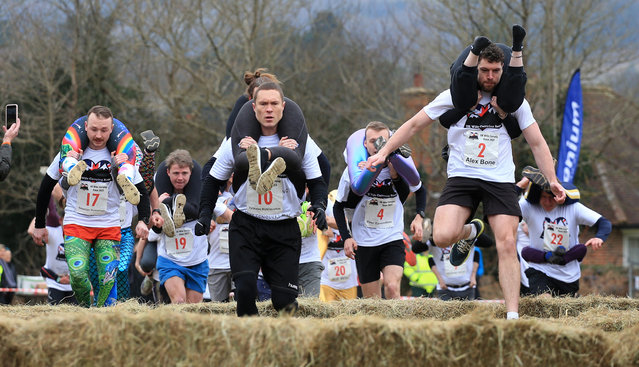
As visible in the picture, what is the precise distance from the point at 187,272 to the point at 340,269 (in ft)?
6.81

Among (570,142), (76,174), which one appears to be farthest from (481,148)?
(570,142)

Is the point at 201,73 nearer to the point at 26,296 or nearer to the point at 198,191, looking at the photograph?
the point at 26,296

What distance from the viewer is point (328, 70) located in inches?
1241

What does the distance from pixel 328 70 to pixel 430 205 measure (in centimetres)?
716

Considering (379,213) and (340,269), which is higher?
(379,213)

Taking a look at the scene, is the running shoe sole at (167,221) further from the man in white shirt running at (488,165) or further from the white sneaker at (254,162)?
the white sneaker at (254,162)

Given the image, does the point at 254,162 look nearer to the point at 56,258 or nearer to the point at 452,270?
the point at 56,258

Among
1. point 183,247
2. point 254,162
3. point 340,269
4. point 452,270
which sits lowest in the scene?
point 452,270

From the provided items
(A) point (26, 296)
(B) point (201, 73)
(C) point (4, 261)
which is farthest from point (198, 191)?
(B) point (201, 73)

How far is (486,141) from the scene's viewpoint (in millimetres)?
7566

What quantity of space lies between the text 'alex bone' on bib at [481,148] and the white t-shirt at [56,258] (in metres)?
6.43

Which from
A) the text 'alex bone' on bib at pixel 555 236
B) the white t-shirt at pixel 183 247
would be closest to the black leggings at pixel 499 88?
the text 'alex bone' on bib at pixel 555 236

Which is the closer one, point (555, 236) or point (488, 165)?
point (488, 165)

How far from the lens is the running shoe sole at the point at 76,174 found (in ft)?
27.3
